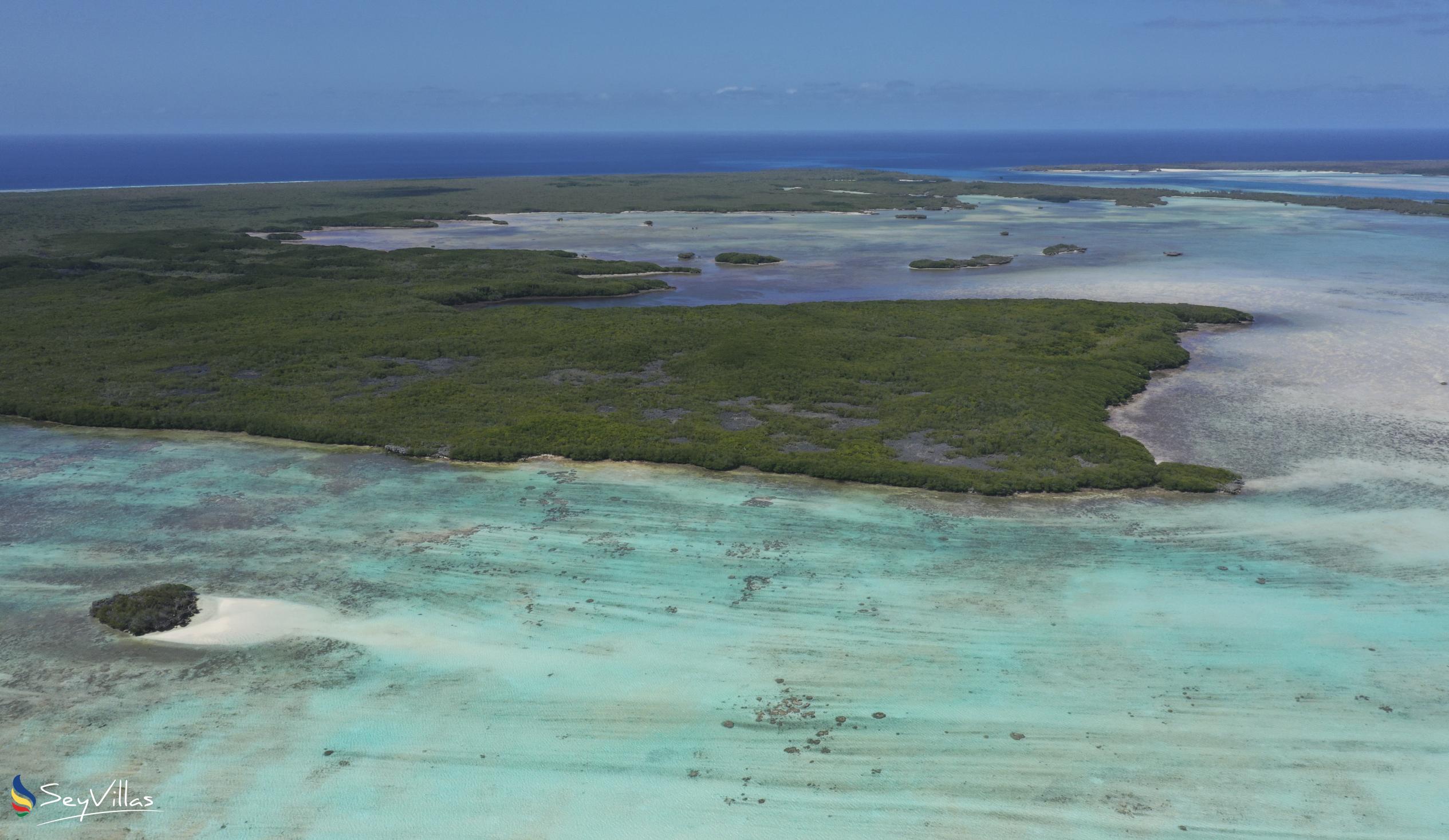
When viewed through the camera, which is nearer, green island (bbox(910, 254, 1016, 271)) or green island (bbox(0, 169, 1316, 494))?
green island (bbox(0, 169, 1316, 494))

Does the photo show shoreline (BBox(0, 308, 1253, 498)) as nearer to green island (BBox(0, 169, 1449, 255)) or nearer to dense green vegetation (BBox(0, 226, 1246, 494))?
dense green vegetation (BBox(0, 226, 1246, 494))

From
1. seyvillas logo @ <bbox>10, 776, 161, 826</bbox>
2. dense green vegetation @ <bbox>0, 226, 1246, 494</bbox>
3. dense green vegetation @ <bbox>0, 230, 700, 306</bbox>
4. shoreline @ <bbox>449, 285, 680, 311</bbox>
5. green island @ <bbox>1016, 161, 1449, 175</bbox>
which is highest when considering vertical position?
green island @ <bbox>1016, 161, 1449, 175</bbox>

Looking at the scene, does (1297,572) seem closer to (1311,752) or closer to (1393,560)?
(1393,560)

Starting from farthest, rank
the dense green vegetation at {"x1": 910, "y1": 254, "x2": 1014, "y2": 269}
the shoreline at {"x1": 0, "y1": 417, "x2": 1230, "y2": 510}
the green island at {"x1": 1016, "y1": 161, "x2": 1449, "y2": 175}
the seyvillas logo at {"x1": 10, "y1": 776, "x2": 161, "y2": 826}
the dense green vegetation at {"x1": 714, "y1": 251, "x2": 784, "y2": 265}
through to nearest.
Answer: the green island at {"x1": 1016, "y1": 161, "x2": 1449, "y2": 175} → the dense green vegetation at {"x1": 714, "y1": 251, "x2": 784, "y2": 265} → the dense green vegetation at {"x1": 910, "y1": 254, "x2": 1014, "y2": 269} → the shoreline at {"x1": 0, "y1": 417, "x2": 1230, "y2": 510} → the seyvillas logo at {"x1": 10, "y1": 776, "x2": 161, "y2": 826}

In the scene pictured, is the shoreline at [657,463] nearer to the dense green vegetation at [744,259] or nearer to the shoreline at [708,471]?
the shoreline at [708,471]

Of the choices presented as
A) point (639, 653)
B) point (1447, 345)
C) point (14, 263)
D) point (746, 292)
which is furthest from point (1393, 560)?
point (14, 263)

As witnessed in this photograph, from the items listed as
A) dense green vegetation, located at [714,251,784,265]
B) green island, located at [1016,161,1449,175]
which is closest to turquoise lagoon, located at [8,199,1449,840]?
dense green vegetation, located at [714,251,784,265]
